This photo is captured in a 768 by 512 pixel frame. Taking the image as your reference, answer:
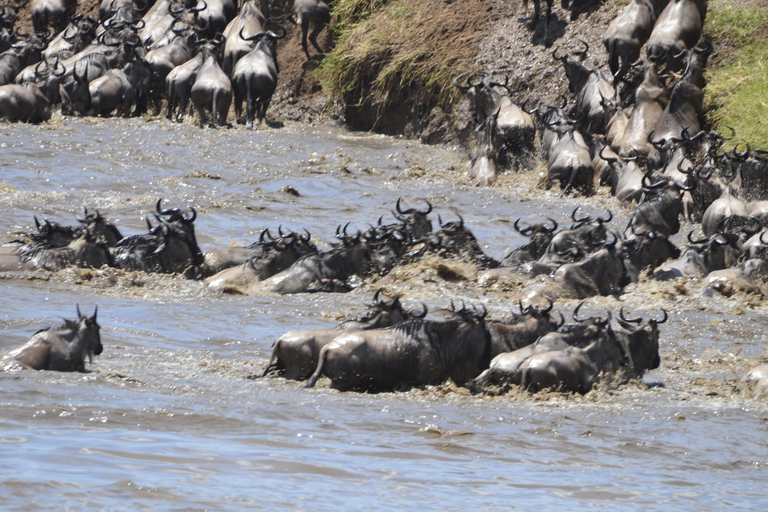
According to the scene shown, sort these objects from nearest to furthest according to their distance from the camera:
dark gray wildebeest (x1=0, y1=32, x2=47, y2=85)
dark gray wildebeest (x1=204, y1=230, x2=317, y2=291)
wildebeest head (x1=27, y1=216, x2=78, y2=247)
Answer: dark gray wildebeest (x1=204, y1=230, x2=317, y2=291)
wildebeest head (x1=27, y1=216, x2=78, y2=247)
dark gray wildebeest (x1=0, y1=32, x2=47, y2=85)

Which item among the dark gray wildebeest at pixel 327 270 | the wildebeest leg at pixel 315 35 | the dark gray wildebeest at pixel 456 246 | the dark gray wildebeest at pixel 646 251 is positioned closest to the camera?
the dark gray wildebeest at pixel 327 270

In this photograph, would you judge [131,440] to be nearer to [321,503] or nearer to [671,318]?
[321,503]

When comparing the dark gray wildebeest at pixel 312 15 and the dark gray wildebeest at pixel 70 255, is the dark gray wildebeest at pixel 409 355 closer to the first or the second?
the dark gray wildebeest at pixel 70 255

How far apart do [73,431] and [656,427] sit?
322 cm

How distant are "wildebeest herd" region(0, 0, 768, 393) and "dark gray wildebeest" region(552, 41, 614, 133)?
3 cm

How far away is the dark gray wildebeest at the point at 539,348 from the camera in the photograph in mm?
7531

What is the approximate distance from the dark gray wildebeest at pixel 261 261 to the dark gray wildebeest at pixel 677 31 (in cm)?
924

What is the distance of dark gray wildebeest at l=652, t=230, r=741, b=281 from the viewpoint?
12102 mm

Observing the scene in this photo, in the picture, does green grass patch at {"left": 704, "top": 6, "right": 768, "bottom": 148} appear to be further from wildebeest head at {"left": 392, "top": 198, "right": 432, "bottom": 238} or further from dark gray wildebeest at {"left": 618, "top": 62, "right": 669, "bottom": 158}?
wildebeest head at {"left": 392, "top": 198, "right": 432, "bottom": 238}

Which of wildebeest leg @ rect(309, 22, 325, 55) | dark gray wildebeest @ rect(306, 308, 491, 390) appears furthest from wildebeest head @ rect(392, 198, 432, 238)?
wildebeest leg @ rect(309, 22, 325, 55)

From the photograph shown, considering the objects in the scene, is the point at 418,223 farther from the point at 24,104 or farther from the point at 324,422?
the point at 24,104

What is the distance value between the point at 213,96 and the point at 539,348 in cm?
1448

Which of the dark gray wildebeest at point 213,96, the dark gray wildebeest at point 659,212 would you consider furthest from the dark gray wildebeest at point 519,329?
the dark gray wildebeest at point 213,96

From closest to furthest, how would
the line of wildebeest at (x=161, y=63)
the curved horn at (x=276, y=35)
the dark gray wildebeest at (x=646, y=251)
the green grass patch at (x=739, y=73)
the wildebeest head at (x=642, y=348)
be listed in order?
the wildebeest head at (x=642, y=348)
the dark gray wildebeest at (x=646, y=251)
the green grass patch at (x=739, y=73)
the line of wildebeest at (x=161, y=63)
the curved horn at (x=276, y=35)
